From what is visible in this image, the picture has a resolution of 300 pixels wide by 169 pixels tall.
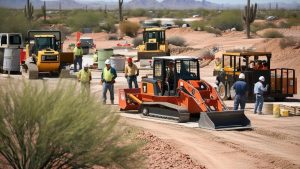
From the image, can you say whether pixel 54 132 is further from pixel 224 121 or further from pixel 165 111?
pixel 165 111

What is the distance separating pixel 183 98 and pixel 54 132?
9.67 metres

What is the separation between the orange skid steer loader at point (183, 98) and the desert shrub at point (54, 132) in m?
7.71

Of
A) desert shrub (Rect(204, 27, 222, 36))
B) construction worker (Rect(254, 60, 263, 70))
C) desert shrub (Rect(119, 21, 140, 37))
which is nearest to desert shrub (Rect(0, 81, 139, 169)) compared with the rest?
construction worker (Rect(254, 60, 263, 70))

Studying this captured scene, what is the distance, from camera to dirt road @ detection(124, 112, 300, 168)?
1616cm

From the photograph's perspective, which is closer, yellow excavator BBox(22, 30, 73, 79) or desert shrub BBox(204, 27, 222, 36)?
yellow excavator BBox(22, 30, 73, 79)

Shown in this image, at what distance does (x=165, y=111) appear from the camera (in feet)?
70.8

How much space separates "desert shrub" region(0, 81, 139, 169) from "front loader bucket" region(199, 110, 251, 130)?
737 cm

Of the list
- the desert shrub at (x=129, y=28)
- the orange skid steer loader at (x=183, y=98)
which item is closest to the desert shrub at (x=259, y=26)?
the desert shrub at (x=129, y=28)

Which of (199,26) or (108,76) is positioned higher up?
(199,26)

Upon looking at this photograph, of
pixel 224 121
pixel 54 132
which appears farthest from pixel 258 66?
pixel 54 132

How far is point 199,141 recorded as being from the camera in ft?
59.6

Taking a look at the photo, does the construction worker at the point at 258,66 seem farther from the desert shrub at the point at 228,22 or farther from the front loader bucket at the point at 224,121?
the desert shrub at the point at 228,22

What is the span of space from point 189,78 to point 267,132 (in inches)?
121

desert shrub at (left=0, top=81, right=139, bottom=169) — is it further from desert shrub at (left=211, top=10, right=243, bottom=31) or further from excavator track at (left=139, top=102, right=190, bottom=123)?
desert shrub at (left=211, top=10, right=243, bottom=31)
